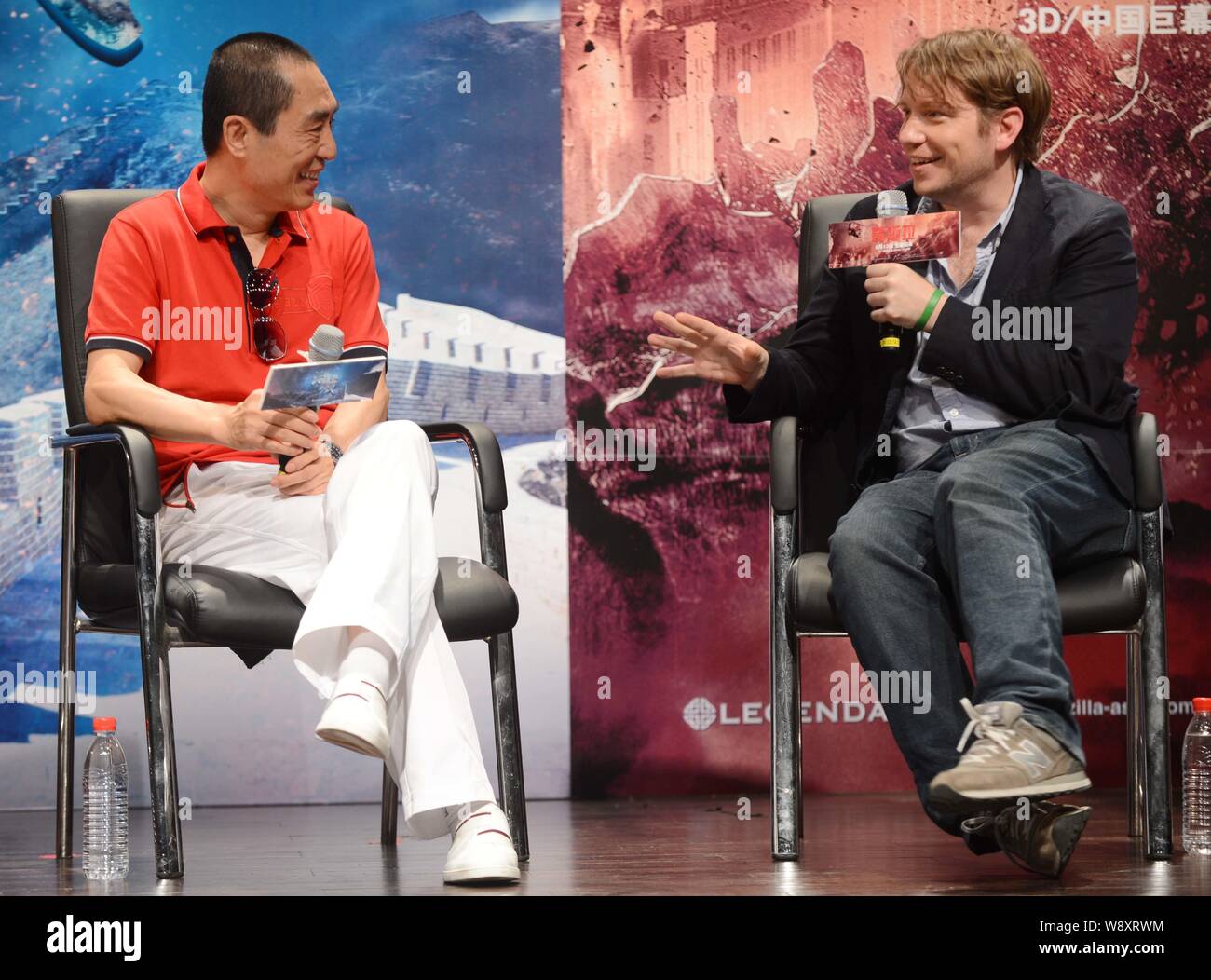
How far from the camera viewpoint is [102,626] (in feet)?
8.21

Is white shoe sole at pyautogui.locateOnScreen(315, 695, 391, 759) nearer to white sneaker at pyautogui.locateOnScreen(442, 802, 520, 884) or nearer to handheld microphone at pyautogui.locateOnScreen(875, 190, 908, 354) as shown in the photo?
white sneaker at pyautogui.locateOnScreen(442, 802, 520, 884)

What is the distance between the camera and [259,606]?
7.07ft

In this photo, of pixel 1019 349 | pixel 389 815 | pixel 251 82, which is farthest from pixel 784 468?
pixel 251 82

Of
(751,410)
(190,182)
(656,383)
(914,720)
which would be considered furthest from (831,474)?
(190,182)

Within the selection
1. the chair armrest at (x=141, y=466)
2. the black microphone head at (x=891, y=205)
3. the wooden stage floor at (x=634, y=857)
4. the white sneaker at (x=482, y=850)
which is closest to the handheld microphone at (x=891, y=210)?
the black microphone head at (x=891, y=205)

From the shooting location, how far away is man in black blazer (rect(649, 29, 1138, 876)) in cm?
202

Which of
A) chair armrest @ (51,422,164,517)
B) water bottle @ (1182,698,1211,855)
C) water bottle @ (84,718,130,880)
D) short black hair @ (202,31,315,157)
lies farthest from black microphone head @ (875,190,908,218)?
water bottle @ (84,718,130,880)

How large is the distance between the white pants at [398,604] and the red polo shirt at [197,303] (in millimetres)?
360

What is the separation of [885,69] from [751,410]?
145cm

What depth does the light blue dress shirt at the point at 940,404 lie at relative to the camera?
2.44 meters

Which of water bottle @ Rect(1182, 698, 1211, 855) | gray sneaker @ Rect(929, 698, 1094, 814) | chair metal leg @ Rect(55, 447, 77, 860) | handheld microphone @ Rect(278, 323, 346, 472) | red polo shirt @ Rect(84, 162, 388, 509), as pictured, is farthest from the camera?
water bottle @ Rect(1182, 698, 1211, 855)

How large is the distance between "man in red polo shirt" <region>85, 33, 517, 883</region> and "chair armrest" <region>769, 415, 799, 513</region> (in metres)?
0.57
